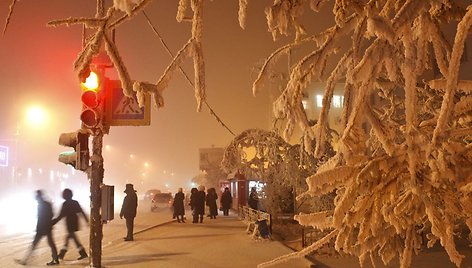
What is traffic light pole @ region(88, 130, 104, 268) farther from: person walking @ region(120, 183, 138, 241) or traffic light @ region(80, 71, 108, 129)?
person walking @ region(120, 183, 138, 241)

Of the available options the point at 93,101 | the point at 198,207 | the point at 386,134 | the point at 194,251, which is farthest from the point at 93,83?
the point at 198,207

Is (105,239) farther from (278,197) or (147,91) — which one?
(147,91)

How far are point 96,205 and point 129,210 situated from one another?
7.74m

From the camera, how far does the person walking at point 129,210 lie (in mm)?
15578

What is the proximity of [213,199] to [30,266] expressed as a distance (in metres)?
15.2

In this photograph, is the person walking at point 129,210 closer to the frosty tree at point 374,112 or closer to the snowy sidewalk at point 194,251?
the snowy sidewalk at point 194,251

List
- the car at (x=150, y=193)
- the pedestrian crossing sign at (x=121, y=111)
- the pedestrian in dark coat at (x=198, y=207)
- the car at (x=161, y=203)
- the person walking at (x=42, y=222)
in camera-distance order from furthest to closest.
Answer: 1. the car at (x=150, y=193)
2. the car at (x=161, y=203)
3. the pedestrian in dark coat at (x=198, y=207)
4. the person walking at (x=42, y=222)
5. the pedestrian crossing sign at (x=121, y=111)

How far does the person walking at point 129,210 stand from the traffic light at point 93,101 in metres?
7.95

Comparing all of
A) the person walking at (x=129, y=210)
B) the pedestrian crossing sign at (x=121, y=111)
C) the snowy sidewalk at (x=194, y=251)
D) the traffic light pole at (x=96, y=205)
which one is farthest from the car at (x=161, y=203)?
the pedestrian crossing sign at (x=121, y=111)

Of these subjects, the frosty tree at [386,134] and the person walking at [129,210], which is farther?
the person walking at [129,210]

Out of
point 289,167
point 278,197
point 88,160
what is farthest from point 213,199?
point 88,160

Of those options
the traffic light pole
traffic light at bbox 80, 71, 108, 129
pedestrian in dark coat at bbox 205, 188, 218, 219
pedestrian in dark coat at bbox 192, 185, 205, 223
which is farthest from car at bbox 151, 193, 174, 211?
traffic light at bbox 80, 71, 108, 129

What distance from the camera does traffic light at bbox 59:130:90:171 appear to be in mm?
8500

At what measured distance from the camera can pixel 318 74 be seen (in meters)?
3.72
